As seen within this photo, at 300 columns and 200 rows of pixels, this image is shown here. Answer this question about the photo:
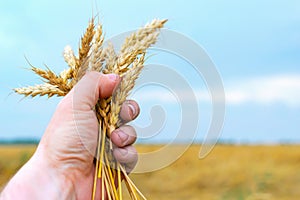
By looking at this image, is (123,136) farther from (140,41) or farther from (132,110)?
(140,41)

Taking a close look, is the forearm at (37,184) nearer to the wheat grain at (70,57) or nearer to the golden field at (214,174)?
the wheat grain at (70,57)

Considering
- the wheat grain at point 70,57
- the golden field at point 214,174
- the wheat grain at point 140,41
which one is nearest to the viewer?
the wheat grain at point 140,41

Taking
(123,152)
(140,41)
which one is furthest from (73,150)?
(140,41)

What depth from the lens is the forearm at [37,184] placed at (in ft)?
5.17

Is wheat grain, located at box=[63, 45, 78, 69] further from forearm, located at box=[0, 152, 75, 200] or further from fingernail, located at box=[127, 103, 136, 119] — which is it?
forearm, located at box=[0, 152, 75, 200]

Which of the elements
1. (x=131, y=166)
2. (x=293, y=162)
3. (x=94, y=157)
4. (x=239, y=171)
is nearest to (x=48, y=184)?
(x=94, y=157)

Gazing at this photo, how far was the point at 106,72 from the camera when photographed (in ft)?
4.89

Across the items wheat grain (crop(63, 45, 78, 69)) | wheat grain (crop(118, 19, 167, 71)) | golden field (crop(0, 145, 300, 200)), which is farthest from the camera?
golden field (crop(0, 145, 300, 200))

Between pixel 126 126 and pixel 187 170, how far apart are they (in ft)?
21.5

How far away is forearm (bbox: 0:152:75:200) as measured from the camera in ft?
5.17

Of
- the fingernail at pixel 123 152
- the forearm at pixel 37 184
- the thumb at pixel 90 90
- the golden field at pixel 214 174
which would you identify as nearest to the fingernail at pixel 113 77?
the thumb at pixel 90 90

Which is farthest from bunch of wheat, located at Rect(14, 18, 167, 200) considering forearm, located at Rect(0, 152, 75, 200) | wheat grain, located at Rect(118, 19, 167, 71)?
forearm, located at Rect(0, 152, 75, 200)

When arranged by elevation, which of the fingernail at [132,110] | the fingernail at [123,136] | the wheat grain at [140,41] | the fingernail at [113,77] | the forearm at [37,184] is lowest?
the forearm at [37,184]

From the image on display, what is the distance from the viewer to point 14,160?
7.57 metres
